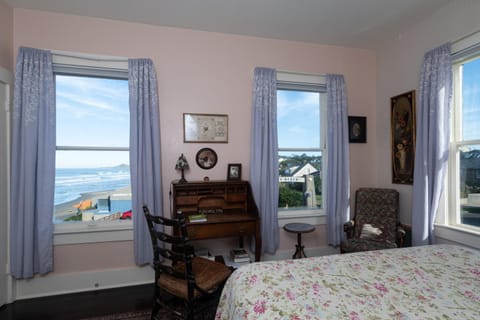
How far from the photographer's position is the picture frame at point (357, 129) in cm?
324

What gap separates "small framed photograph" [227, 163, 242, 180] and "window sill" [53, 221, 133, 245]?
121cm

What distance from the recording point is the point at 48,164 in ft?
7.68

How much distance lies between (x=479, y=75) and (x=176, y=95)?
9.71ft

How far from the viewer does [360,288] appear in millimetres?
1208

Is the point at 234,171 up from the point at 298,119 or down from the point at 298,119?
down

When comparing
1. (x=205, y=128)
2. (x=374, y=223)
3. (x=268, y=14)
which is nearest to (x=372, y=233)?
(x=374, y=223)

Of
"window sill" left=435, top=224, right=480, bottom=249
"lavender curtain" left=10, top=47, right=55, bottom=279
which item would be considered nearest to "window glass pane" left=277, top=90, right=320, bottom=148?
"window sill" left=435, top=224, right=480, bottom=249

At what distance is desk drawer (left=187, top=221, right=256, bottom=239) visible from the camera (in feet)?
7.50

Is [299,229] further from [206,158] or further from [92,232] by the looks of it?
[92,232]

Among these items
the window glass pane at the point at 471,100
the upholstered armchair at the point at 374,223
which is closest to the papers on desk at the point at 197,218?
the upholstered armchair at the point at 374,223

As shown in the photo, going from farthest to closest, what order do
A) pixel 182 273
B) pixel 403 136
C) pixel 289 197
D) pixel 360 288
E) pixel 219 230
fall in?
pixel 289 197 → pixel 403 136 → pixel 219 230 → pixel 182 273 → pixel 360 288

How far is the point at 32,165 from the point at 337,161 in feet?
10.8

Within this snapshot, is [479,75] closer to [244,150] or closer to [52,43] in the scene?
[244,150]

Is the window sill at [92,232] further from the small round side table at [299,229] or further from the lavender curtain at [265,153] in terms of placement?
the small round side table at [299,229]
